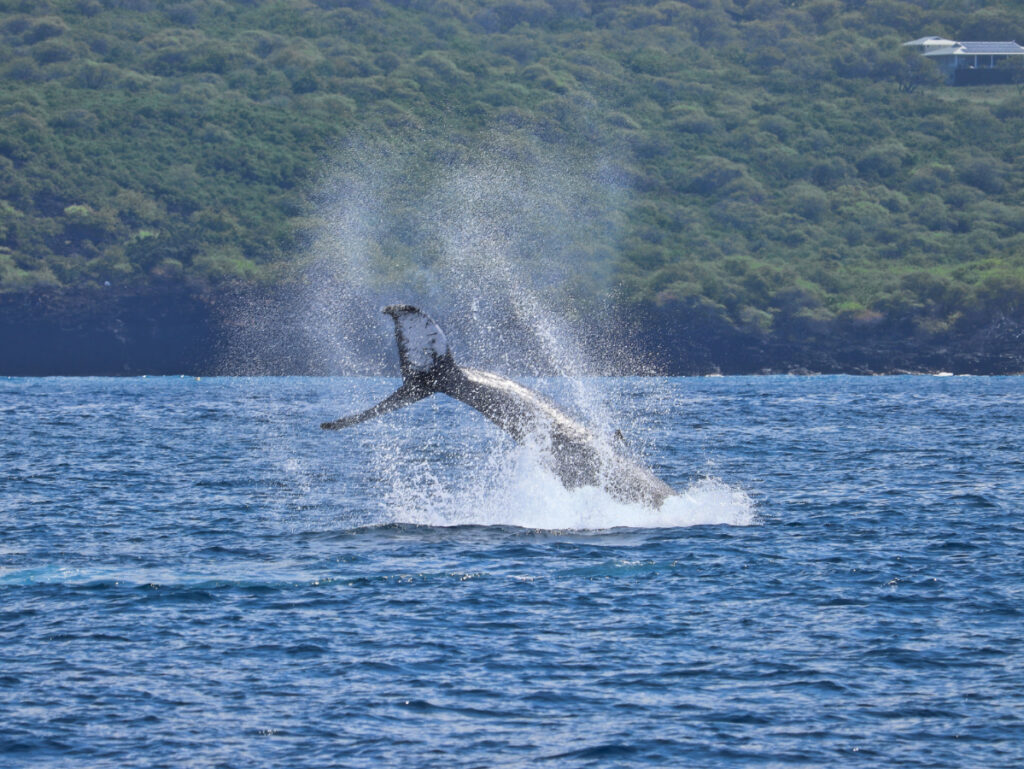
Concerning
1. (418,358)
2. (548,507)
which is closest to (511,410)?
(418,358)

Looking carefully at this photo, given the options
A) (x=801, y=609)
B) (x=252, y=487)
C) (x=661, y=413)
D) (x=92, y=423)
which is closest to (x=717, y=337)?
(x=661, y=413)

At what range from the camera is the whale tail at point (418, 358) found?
24938mm

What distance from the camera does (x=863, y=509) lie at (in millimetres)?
34344

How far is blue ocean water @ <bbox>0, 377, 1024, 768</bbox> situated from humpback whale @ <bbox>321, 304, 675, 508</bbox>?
64cm

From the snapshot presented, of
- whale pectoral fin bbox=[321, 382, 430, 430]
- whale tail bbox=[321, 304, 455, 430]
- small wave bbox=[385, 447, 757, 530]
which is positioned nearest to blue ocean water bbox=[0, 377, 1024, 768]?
small wave bbox=[385, 447, 757, 530]

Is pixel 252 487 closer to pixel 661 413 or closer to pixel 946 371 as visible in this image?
pixel 661 413

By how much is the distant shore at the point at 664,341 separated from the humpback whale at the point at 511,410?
492 ft

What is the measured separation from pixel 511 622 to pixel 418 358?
623cm

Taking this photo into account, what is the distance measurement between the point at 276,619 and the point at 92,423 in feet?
192

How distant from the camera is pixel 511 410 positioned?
26.6m

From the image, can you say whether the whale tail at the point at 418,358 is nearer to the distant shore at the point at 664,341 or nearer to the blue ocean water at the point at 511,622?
the blue ocean water at the point at 511,622

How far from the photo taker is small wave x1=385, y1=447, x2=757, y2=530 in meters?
28.8

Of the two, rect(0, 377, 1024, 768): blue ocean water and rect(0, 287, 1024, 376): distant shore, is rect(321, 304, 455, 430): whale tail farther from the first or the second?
rect(0, 287, 1024, 376): distant shore

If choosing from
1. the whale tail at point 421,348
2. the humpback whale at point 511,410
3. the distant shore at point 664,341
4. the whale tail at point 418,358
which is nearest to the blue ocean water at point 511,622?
the humpback whale at point 511,410
